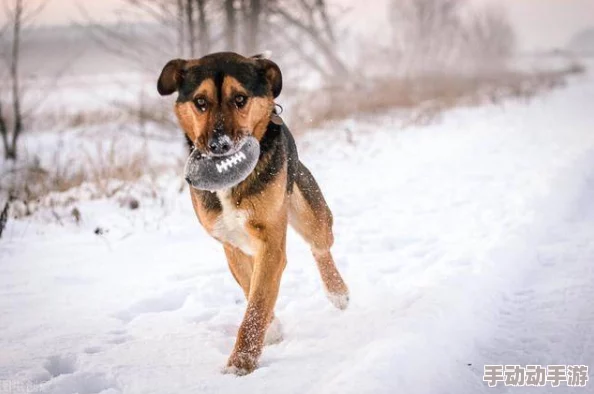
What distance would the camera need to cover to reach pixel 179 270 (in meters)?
4.45

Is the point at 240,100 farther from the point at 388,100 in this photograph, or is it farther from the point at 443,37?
the point at 443,37

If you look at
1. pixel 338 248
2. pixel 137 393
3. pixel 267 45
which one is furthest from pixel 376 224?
pixel 267 45

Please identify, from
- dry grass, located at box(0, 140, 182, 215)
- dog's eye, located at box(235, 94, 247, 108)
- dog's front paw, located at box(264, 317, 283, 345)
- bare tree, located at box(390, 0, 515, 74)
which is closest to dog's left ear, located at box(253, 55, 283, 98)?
dog's eye, located at box(235, 94, 247, 108)

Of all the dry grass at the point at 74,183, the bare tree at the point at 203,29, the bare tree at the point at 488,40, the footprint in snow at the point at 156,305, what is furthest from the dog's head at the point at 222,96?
the bare tree at the point at 488,40

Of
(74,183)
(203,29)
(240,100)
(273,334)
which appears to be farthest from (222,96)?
(203,29)

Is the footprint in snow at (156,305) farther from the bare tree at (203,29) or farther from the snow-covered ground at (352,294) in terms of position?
the bare tree at (203,29)

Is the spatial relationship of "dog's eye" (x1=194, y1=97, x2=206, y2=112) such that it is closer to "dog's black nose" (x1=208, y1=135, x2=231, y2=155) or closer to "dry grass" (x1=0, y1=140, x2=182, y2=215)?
"dog's black nose" (x1=208, y1=135, x2=231, y2=155)

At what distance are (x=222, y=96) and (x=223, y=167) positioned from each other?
37cm

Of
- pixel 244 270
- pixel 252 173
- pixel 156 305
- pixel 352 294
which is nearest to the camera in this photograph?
pixel 252 173

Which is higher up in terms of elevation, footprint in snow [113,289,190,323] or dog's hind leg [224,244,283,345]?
dog's hind leg [224,244,283,345]

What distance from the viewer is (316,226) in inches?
141

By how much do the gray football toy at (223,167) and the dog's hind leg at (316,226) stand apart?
90cm

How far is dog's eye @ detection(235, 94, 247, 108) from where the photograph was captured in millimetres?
2645

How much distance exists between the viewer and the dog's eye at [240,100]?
264cm
